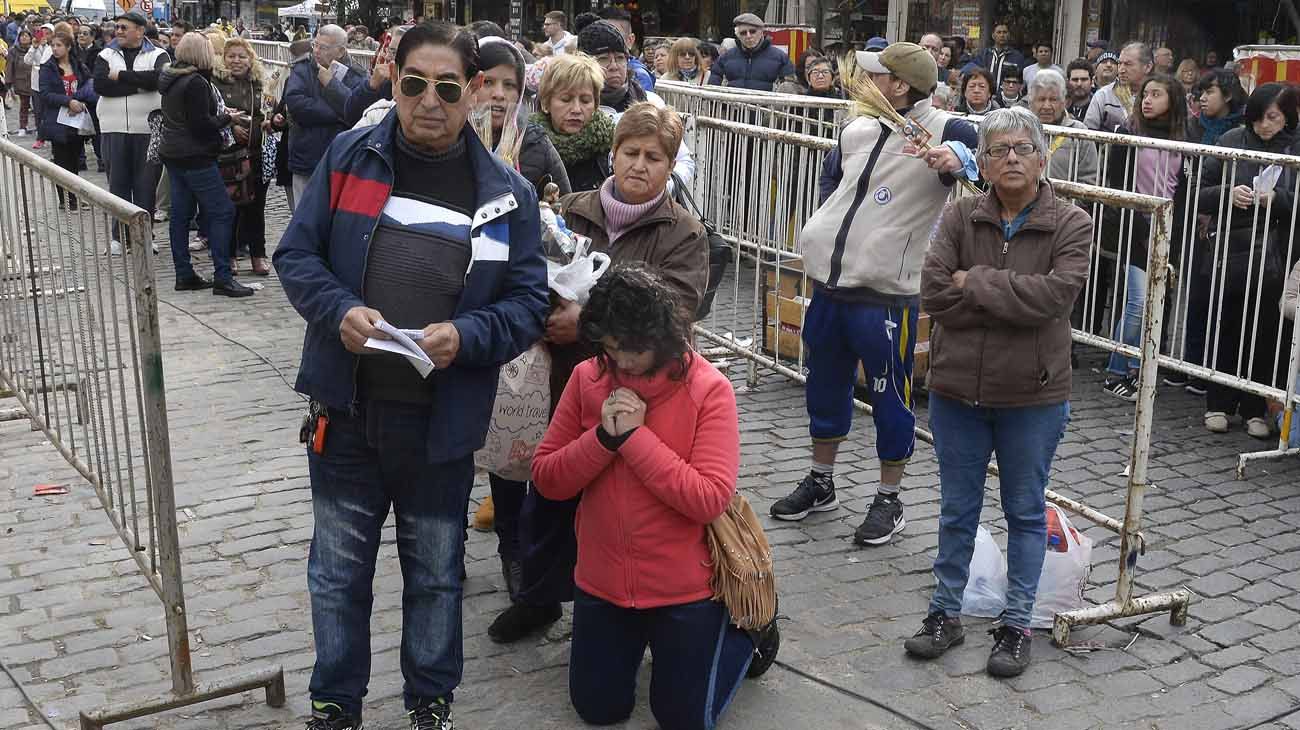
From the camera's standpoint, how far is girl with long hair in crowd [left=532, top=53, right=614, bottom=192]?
5.12 metres

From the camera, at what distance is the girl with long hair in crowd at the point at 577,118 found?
5117 mm

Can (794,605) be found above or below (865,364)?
below

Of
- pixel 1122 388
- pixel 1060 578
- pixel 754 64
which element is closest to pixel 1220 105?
pixel 1122 388

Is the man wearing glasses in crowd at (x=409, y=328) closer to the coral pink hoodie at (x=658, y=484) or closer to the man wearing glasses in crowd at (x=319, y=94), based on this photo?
the coral pink hoodie at (x=658, y=484)

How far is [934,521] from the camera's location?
5.88 m

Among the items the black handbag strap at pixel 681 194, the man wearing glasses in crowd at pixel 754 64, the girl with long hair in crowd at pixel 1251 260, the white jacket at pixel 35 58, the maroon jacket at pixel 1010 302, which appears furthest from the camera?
the white jacket at pixel 35 58

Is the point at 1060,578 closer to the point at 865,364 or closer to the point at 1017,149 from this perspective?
the point at 865,364

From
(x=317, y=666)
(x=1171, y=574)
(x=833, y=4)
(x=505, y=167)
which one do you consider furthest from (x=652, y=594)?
(x=833, y=4)

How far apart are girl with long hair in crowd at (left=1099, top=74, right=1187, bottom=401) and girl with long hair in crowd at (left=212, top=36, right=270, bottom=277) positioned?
21.0 feet

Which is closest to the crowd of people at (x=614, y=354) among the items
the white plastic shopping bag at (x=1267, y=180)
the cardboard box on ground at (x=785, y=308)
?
the white plastic shopping bag at (x=1267, y=180)

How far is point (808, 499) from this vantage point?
19.2ft

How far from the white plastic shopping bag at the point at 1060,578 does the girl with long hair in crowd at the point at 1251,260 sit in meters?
2.59

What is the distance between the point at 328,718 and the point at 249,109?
8000 mm

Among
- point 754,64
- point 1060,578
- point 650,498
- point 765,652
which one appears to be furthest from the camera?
point 754,64
